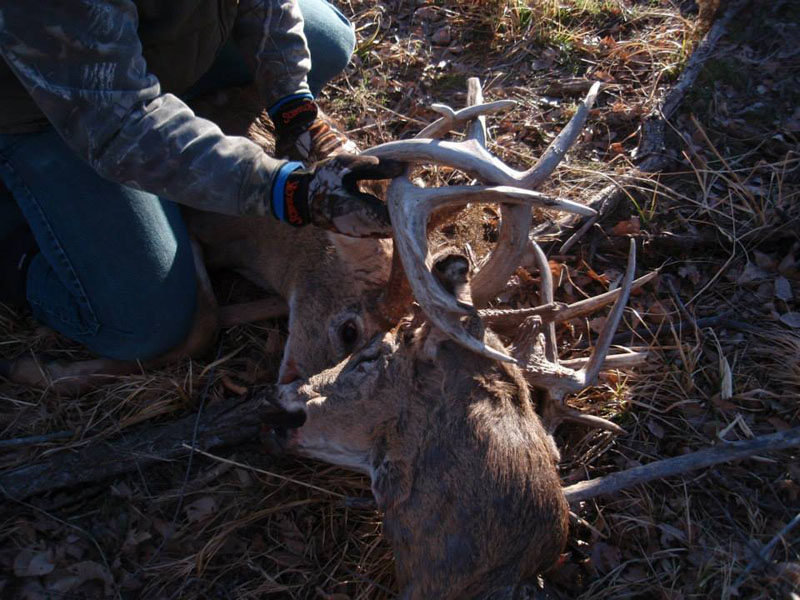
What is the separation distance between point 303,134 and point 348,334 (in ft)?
3.88

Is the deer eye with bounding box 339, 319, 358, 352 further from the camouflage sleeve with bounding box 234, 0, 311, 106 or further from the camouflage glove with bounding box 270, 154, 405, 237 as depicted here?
the camouflage sleeve with bounding box 234, 0, 311, 106

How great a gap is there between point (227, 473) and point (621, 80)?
12.9 ft

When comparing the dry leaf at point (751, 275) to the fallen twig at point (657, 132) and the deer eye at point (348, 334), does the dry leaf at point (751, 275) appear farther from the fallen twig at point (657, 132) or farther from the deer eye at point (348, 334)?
the deer eye at point (348, 334)

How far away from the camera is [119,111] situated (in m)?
2.84

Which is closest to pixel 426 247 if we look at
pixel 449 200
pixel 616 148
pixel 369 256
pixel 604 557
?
pixel 449 200

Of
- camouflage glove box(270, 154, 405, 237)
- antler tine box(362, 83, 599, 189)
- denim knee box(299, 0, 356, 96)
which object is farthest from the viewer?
denim knee box(299, 0, 356, 96)

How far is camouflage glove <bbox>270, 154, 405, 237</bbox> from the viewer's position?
288 cm

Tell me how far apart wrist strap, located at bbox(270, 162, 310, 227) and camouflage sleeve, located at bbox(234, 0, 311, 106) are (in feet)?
3.60

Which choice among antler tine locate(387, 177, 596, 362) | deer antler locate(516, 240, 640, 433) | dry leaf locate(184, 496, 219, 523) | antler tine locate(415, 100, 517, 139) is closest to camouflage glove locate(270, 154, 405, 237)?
antler tine locate(387, 177, 596, 362)

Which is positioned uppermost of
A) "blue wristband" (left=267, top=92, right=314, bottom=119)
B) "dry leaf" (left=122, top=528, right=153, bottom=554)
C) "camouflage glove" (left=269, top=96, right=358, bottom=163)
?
"blue wristband" (left=267, top=92, right=314, bottom=119)

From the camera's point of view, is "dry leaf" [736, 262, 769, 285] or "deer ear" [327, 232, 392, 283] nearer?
"deer ear" [327, 232, 392, 283]

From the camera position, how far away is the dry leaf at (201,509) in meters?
3.44

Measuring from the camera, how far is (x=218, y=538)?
334 centimetres

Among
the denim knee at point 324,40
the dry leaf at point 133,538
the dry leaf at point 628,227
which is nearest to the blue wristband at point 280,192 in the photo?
the dry leaf at point 133,538
